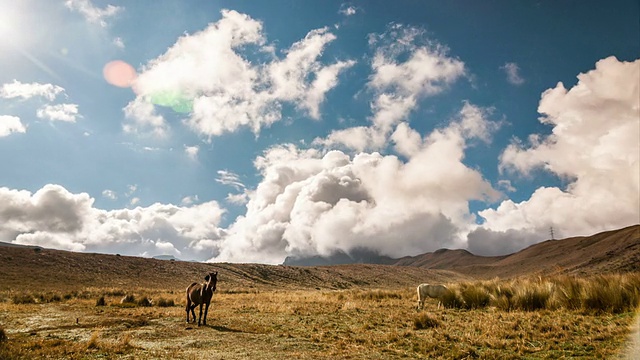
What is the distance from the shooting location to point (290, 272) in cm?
12269

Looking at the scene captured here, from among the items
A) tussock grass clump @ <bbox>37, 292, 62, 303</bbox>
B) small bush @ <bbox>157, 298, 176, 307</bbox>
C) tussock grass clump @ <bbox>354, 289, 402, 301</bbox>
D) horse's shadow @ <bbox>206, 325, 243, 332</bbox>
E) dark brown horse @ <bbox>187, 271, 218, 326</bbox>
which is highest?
dark brown horse @ <bbox>187, 271, 218, 326</bbox>

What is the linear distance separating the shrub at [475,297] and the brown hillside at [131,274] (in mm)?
56365

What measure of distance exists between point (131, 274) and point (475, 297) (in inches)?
3182

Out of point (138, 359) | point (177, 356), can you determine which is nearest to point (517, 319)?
point (177, 356)

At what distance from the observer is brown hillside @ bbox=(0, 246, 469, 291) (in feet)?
207

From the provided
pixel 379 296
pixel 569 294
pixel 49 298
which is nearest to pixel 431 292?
pixel 569 294

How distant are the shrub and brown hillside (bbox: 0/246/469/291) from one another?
56365mm

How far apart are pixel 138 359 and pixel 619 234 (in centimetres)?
25282

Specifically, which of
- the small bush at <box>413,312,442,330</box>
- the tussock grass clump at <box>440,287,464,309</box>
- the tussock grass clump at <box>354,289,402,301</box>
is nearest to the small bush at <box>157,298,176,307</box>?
the tussock grass clump at <box>354,289,402,301</box>

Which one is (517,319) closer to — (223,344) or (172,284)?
(223,344)

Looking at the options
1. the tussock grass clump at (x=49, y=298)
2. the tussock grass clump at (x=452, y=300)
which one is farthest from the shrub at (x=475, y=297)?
the tussock grass clump at (x=49, y=298)

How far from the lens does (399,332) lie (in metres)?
13.1

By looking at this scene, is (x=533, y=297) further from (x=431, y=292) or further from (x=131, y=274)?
(x=131, y=274)

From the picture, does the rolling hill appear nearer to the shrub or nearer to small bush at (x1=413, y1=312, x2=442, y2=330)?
the shrub
